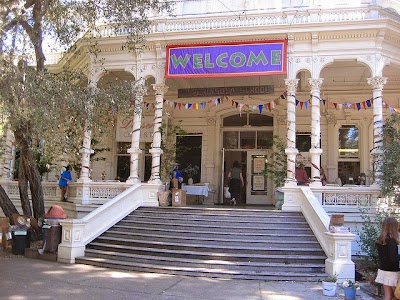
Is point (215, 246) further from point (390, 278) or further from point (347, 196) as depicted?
point (347, 196)

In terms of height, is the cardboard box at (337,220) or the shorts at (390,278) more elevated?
the cardboard box at (337,220)

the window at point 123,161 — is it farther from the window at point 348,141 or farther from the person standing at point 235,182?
the window at point 348,141

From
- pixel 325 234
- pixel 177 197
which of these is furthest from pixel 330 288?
pixel 177 197

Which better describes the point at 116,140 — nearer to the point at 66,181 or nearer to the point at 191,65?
the point at 66,181

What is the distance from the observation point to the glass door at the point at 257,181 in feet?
53.1

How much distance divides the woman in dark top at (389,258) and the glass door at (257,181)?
9948 millimetres

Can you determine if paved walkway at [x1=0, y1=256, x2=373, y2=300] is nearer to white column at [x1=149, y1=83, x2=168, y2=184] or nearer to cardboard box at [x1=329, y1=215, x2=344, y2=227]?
cardboard box at [x1=329, y1=215, x2=344, y2=227]

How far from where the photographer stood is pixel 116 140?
1673 centimetres

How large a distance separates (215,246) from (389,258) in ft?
13.0

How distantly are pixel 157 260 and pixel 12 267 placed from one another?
119 inches

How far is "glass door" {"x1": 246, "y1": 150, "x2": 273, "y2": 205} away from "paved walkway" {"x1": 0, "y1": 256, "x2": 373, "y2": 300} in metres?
8.54

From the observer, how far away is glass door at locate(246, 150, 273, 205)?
1619 centimetres

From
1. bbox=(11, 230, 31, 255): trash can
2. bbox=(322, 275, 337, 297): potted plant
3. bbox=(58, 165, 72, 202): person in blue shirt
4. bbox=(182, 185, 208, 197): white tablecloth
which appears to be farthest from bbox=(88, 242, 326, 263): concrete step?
bbox=(182, 185, 208, 197): white tablecloth

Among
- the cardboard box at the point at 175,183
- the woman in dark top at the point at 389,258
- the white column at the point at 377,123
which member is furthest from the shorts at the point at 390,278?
the cardboard box at the point at 175,183
